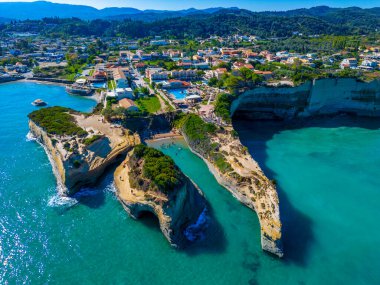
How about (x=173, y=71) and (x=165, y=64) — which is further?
(x=165, y=64)

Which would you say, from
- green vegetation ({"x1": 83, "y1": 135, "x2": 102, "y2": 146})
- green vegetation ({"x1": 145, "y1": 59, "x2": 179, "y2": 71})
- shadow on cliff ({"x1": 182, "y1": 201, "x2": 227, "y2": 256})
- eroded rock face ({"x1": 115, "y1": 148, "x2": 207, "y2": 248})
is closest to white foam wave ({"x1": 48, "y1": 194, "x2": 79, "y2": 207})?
eroded rock face ({"x1": 115, "y1": 148, "x2": 207, "y2": 248})

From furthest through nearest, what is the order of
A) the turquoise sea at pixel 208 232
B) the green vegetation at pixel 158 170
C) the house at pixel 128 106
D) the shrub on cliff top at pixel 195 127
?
the house at pixel 128 106, the shrub on cliff top at pixel 195 127, the green vegetation at pixel 158 170, the turquoise sea at pixel 208 232

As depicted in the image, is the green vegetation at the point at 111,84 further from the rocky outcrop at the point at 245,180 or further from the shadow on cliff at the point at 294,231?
the shadow on cliff at the point at 294,231

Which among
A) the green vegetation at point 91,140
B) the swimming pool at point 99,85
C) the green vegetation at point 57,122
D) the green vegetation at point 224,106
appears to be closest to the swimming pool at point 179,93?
the green vegetation at point 224,106

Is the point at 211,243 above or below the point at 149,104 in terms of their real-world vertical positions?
below

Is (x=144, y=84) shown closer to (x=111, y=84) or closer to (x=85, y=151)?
(x=111, y=84)

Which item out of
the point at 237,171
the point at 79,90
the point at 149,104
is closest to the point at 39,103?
the point at 79,90

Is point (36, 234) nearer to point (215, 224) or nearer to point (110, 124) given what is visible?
point (215, 224)
